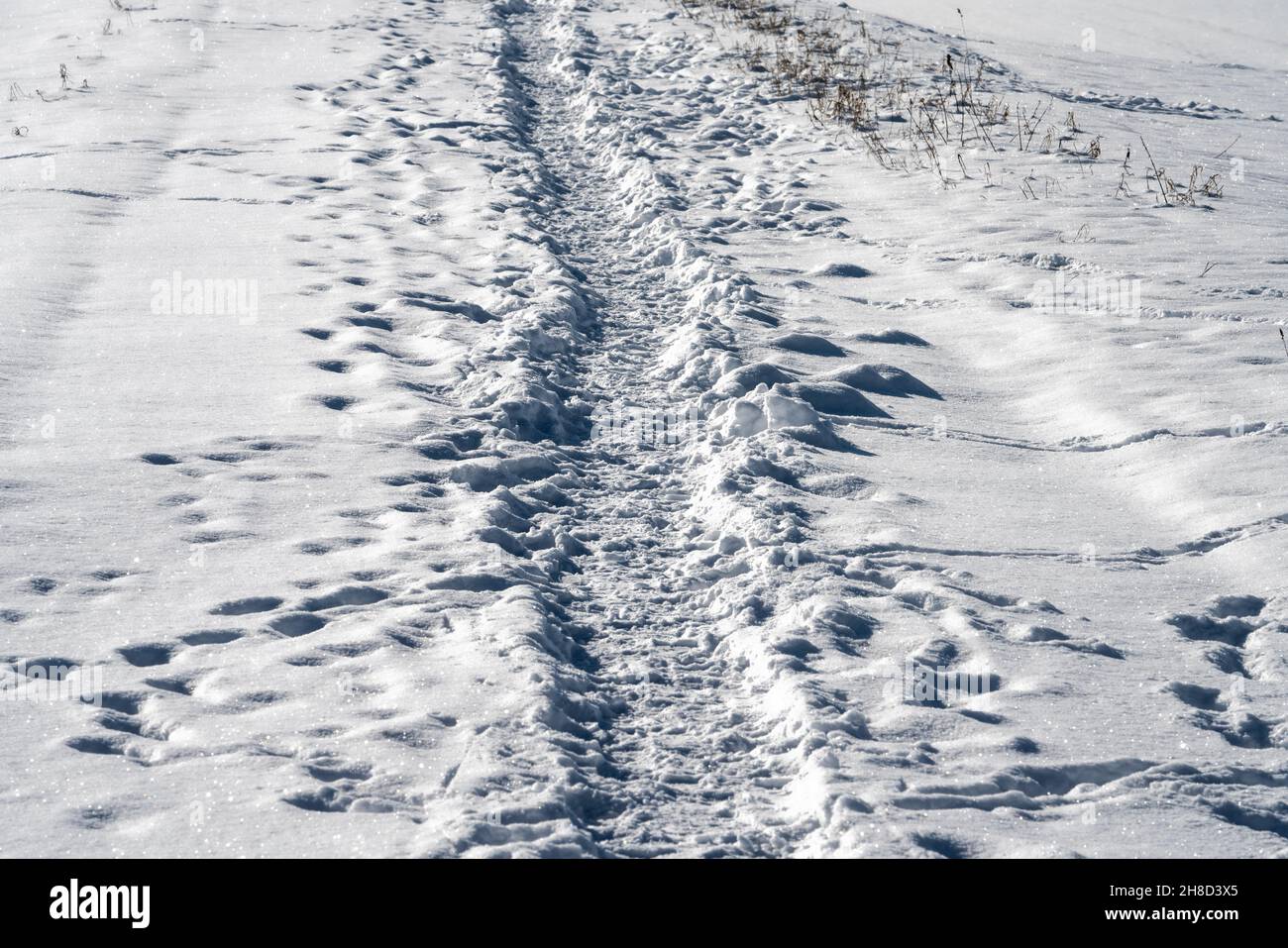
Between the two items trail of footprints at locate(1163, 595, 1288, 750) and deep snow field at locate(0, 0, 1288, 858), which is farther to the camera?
trail of footprints at locate(1163, 595, 1288, 750)

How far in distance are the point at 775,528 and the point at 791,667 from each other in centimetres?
92

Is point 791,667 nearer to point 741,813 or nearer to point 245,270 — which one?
point 741,813

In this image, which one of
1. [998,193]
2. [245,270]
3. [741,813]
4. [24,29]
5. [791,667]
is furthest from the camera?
[24,29]

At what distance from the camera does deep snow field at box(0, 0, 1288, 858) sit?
3.09m

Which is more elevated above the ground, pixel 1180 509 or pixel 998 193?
pixel 998 193

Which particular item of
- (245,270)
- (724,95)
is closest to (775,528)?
(245,270)

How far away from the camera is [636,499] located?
4.77m

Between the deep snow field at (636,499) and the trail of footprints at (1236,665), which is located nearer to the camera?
the deep snow field at (636,499)

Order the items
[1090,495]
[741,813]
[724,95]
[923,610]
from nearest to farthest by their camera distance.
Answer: [741,813] → [923,610] → [1090,495] → [724,95]

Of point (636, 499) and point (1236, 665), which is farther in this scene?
point (636, 499)

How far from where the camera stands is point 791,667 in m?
3.62

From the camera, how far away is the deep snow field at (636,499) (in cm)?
309
